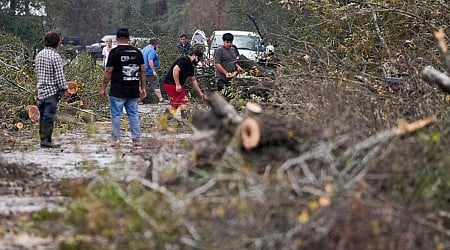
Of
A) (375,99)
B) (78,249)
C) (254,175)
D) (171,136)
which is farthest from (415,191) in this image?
(171,136)

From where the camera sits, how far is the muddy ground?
25.0ft

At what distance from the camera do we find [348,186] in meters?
6.49

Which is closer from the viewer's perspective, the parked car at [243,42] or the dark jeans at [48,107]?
the dark jeans at [48,107]

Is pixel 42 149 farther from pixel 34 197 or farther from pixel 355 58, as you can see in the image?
pixel 355 58

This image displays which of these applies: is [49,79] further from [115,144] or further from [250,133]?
[250,133]

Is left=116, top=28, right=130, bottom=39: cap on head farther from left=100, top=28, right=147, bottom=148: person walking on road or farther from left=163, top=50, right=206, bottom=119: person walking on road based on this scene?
left=163, top=50, right=206, bottom=119: person walking on road

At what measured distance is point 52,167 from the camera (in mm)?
10594

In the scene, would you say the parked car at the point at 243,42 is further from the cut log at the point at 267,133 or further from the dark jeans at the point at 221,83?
the cut log at the point at 267,133

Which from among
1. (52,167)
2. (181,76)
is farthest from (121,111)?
(181,76)

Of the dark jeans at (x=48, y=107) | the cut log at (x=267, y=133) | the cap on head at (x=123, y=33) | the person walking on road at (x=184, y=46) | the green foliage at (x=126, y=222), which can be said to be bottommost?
the person walking on road at (x=184, y=46)

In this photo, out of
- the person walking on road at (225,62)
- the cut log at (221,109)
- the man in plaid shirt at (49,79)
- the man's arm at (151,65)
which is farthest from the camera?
the man's arm at (151,65)

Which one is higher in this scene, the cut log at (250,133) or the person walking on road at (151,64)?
the cut log at (250,133)

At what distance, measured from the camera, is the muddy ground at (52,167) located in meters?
7.62

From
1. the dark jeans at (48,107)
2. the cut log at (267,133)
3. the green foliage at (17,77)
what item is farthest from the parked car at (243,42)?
the cut log at (267,133)
